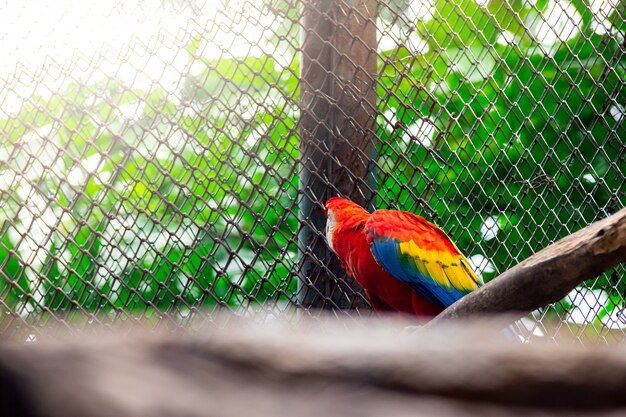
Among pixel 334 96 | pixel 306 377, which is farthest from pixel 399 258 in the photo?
pixel 306 377

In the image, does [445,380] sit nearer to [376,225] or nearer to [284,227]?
[376,225]

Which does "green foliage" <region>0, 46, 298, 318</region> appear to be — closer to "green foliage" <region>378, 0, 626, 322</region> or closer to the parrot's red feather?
the parrot's red feather

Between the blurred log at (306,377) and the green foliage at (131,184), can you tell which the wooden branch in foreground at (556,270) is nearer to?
the blurred log at (306,377)

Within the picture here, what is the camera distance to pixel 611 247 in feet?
2.65

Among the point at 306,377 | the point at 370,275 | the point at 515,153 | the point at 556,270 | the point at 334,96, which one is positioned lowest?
the point at 306,377

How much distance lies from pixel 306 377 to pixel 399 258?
159cm

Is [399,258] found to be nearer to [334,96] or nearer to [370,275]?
[370,275]

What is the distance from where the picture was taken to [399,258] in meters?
1.76

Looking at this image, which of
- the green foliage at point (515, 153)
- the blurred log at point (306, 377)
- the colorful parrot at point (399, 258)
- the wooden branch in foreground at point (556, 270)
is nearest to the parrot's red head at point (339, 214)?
the colorful parrot at point (399, 258)

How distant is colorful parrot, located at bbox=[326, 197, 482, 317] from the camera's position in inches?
68.3

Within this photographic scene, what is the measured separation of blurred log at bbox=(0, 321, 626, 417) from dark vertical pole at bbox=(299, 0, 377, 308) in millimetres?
1535

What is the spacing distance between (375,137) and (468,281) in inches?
17.6

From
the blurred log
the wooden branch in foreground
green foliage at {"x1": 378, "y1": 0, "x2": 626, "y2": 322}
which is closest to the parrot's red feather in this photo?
green foliage at {"x1": 378, "y1": 0, "x2": 626, "y2": 322}

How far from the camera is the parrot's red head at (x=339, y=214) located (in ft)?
5.65
